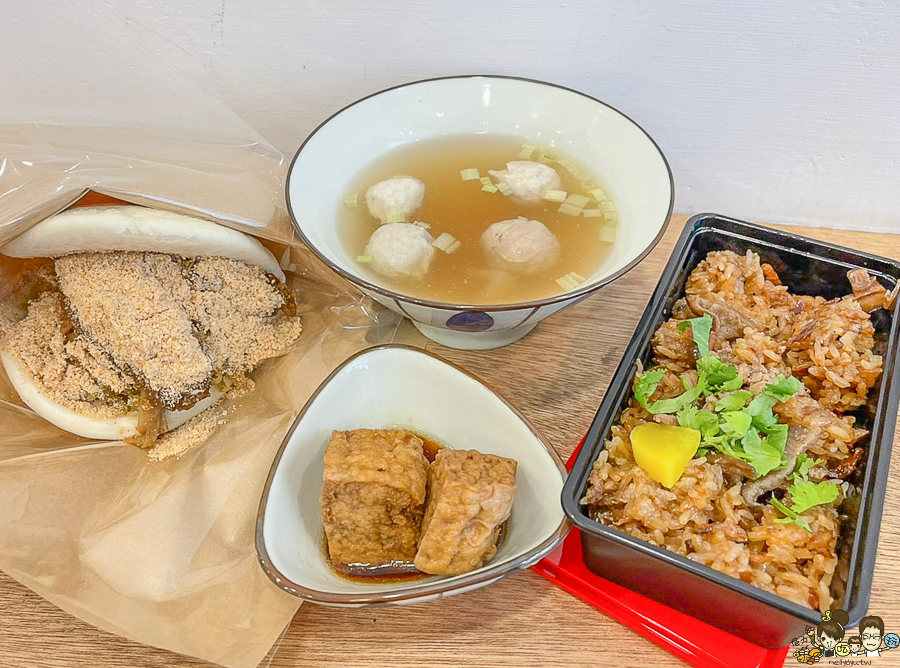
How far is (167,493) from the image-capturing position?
145cm

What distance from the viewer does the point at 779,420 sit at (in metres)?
1.29

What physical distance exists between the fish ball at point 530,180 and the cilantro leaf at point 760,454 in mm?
863

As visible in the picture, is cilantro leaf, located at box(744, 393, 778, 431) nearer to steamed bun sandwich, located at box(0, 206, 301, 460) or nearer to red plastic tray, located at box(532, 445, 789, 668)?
red plastic tray, located at box(532, 445, 789, 668)

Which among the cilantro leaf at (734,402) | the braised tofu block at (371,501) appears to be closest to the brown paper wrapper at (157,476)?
the braised tofu block at (371,501)

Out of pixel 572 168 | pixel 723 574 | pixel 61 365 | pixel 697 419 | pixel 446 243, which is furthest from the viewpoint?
pixel 572 168

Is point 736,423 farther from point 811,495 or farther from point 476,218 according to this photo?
point 476,218

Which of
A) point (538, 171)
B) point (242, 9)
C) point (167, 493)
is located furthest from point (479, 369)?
point (242, 9)

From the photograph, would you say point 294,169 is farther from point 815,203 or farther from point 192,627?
point 815,203

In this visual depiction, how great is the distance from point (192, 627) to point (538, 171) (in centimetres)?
134

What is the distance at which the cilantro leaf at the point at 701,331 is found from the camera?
1345 millimetres

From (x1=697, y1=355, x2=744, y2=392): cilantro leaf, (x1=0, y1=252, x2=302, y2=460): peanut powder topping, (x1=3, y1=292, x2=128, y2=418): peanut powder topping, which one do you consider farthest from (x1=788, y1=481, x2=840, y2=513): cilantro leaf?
(x1=3, y1=292, x2=128, y2=418): peanut powder topping

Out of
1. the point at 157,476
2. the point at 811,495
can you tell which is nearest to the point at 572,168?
the point at 811,495

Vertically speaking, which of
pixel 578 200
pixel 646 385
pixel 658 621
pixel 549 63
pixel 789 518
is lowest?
pixel 658 621

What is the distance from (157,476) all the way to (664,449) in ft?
3.56
